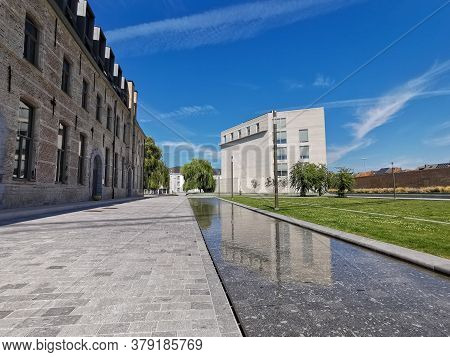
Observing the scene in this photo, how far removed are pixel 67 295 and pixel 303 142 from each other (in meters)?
60.5

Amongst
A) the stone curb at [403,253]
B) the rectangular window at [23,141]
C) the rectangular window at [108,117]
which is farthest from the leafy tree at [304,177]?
the rectangular window at [23,141]

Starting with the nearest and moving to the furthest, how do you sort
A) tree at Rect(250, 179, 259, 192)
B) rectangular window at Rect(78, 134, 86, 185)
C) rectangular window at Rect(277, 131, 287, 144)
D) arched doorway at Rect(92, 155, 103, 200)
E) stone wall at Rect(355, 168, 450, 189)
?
rectangular window at Rect(78, 134, 86, 185)
arched doorway at Rect(92, 155, 103, 200)
stone wall at Rect(355, 168, 450, 189)
rectangular window at Rect(277, 131, 287, 144)
tree at Rect(250, 179, 259, 192)

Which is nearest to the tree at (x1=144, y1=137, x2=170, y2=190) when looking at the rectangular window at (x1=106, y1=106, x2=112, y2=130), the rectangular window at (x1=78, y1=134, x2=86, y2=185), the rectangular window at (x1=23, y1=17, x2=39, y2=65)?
the rectangular window at (x1=106, y1=106, x2=112, y2=130)

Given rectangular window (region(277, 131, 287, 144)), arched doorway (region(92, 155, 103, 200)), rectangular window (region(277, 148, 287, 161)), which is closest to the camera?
arched doorway (region(92, 155, 103, 200))

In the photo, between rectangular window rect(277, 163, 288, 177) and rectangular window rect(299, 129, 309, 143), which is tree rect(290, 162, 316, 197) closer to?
rectangular window rect(277, 163, 288, 177)

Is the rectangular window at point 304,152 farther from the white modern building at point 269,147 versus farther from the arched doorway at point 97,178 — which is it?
the arched doorway at point 97,178

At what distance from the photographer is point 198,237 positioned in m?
6.62

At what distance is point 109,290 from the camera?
9.89 feet

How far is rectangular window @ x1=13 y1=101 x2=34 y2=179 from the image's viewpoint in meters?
11.8

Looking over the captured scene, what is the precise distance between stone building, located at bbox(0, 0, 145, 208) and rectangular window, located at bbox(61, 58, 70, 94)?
58 millimetres

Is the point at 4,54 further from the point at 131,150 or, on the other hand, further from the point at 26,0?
the point at 131,150

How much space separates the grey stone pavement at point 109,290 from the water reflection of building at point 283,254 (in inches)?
29.4

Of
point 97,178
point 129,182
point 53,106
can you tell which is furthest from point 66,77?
point 129,182

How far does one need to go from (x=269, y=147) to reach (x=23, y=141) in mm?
55050
